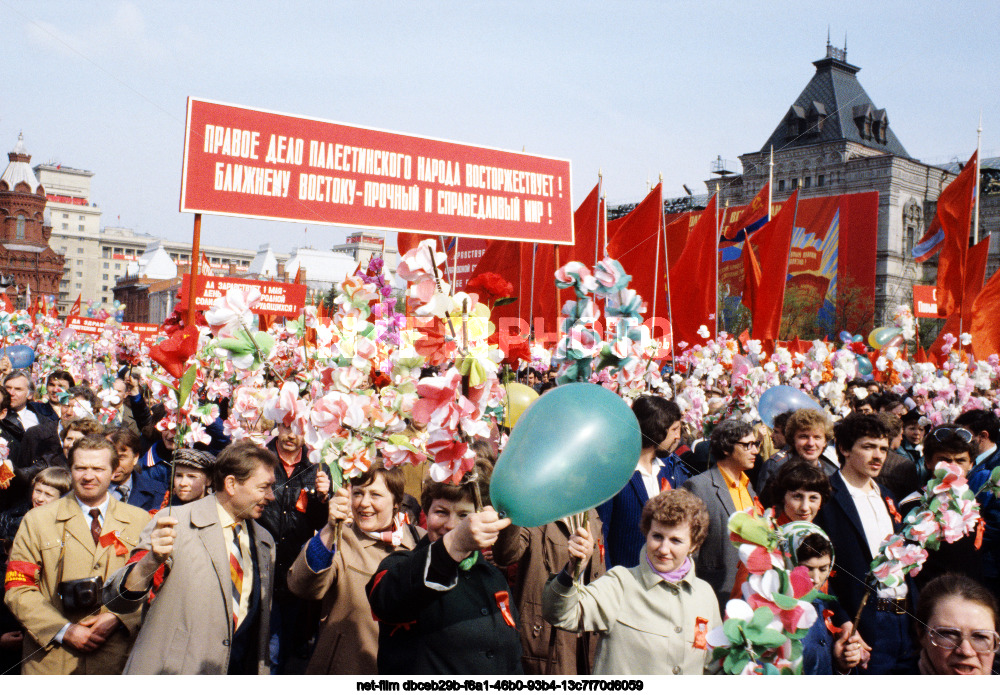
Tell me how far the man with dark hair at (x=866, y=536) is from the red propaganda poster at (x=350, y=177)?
406 centimetres

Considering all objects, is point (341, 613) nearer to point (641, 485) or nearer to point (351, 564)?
point (351, 564)

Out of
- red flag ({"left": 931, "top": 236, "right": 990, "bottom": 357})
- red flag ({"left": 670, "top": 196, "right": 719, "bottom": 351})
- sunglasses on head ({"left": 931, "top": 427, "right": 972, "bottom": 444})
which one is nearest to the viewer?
sunglasses on head ({"left": 931, "top": 427, "right": 972, "bottom": 444})

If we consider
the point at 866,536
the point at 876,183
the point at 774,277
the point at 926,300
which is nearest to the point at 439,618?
the point at 866,536

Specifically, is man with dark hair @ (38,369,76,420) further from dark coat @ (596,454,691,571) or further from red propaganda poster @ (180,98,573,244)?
dark coat @ (596,454,691,571)

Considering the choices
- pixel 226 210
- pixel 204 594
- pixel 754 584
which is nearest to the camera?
pixel 754 584

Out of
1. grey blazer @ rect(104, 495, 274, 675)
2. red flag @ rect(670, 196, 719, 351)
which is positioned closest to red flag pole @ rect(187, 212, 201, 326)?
grey blazer @ rect(104, 495, 274, 675)

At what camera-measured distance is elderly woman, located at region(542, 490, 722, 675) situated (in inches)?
113

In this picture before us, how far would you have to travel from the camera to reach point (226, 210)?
668 centimetres

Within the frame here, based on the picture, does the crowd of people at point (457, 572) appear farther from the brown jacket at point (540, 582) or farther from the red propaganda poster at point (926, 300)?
the red propaganda poster at point (926, 300)

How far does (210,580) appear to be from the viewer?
10.4ft

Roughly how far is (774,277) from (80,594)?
1201cm
